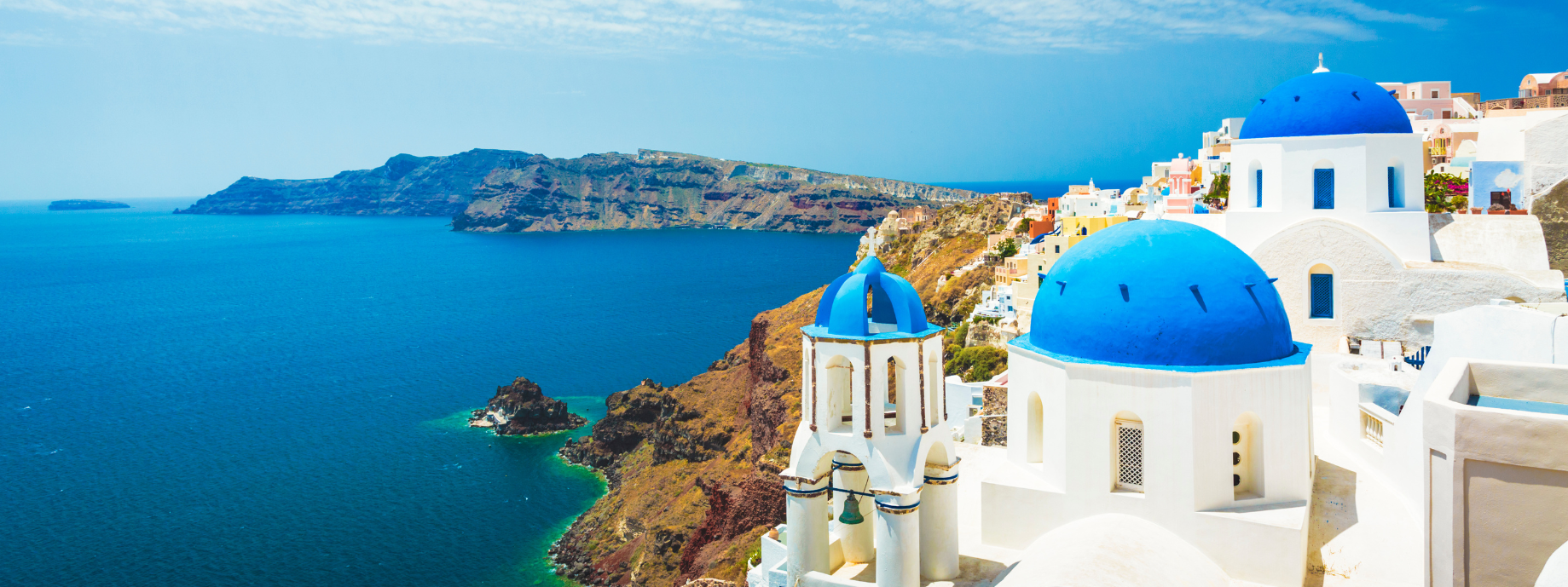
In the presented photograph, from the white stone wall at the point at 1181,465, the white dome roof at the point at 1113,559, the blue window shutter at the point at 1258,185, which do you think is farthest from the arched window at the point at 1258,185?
the white dome roof at the point at 1113,559

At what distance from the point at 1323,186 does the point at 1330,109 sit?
1.66 m

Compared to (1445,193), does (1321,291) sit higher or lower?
lower

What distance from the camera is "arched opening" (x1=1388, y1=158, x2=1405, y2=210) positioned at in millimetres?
19688

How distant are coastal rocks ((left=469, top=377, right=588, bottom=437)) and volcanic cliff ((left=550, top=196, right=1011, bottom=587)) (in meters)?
3.04

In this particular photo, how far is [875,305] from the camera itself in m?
12.0

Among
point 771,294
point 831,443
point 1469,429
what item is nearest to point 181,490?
point 831,443

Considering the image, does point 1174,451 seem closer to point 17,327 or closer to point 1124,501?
point 1124,501

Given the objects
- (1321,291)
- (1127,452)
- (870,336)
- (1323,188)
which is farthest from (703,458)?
(870,336)

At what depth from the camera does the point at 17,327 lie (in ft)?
283

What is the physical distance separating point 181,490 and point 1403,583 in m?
49.2

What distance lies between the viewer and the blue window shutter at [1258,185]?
20.8 meters

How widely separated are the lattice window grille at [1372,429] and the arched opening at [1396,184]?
732cm

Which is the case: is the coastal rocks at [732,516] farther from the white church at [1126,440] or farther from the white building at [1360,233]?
the white building at [1360,233]

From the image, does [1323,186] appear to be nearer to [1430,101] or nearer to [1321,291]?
[1321,291]
